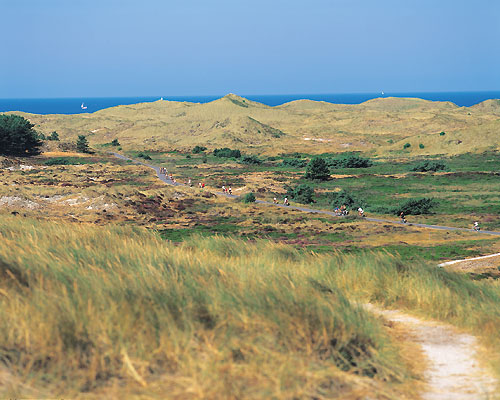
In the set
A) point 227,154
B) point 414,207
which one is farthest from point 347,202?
point 227,154

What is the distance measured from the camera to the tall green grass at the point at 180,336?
5.70 metres

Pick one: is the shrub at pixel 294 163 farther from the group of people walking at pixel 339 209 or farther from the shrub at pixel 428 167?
the group of people walking at pixel 339 209

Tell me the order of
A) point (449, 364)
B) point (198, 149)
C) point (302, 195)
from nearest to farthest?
point (449, 364)
point (302, 195)
point (198, 149)

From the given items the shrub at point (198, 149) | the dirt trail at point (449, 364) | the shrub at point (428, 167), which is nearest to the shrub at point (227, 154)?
the shrub at point (198, 149)

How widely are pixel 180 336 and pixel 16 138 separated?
347 ft

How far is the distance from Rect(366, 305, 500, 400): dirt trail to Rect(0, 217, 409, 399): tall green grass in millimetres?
473

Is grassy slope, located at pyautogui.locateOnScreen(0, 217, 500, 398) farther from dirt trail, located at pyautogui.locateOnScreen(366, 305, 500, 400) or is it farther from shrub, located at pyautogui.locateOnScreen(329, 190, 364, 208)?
shrub, located at pyautogui.locateOnScreen(329, 190, 364, 208)

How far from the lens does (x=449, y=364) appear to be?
7.17 metres

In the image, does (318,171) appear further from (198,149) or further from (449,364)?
(449,364)

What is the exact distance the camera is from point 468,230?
150ft

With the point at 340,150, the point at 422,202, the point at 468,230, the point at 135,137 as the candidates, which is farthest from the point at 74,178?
the point at 135,137

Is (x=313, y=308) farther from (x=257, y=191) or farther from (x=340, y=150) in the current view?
(x=340, y=150)

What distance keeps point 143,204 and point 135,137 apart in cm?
11832

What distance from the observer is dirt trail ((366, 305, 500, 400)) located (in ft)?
20.6
